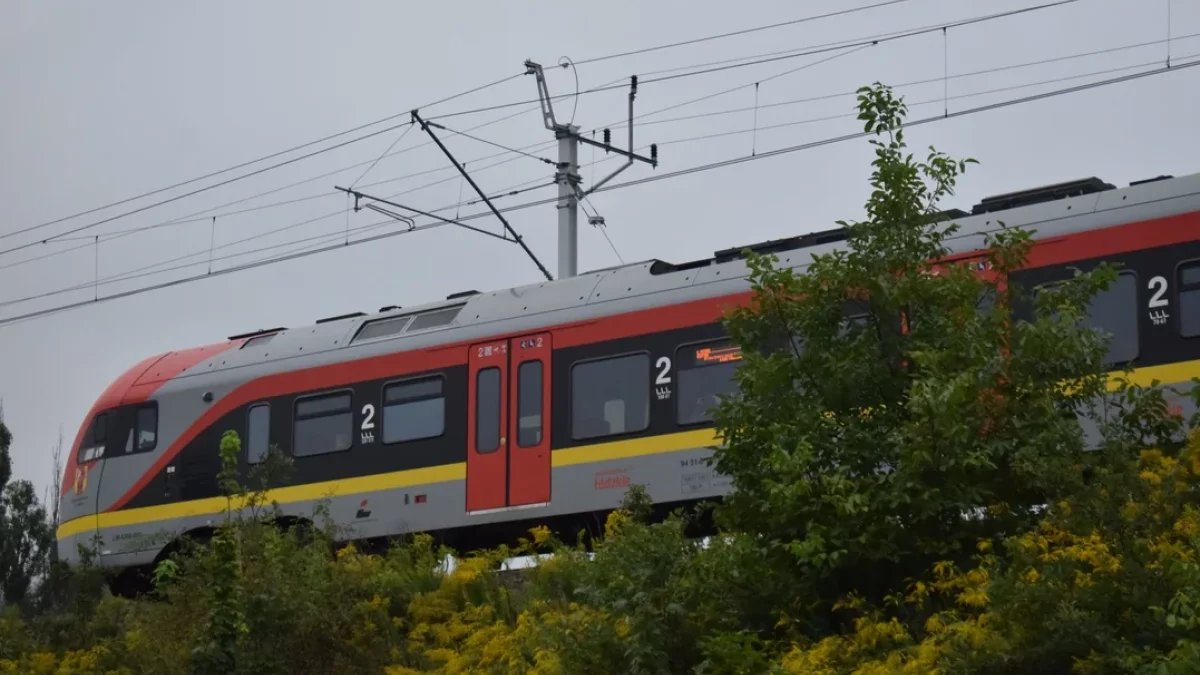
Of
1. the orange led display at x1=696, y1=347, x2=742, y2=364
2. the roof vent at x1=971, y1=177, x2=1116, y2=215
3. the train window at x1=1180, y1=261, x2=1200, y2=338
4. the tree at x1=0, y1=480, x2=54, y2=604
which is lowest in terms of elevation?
the tree at x1=0, y1=480, x2=54, y2=604

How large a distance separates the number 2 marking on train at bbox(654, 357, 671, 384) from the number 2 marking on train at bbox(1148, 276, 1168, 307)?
515 centimetres

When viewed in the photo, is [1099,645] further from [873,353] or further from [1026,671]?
[873,353]

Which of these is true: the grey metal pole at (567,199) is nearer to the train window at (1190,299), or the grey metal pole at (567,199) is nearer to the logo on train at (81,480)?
the logo on train at (81,480)

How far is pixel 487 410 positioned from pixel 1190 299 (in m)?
7.96

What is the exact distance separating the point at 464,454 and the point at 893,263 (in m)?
8.03

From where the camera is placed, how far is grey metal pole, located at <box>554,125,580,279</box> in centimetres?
2502

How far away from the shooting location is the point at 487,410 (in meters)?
19.9

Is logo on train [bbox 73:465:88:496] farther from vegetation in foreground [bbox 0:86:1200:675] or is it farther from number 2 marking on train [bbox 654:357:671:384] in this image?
vegetation in foreground [bbox 0:86:1200:675]

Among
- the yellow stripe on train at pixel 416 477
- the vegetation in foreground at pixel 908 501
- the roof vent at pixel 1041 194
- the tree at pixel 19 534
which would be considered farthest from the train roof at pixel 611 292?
the tree at pixel 19 534

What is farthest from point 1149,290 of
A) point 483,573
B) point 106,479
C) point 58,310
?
point 58,310

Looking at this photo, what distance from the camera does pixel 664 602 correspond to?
42.7ft

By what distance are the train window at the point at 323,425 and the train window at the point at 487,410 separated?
1.97 m

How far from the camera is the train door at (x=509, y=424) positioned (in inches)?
762

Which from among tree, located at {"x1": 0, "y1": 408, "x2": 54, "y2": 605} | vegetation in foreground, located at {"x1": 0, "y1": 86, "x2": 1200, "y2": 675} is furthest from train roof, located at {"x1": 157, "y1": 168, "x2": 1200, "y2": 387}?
tree, located at {"x1": 0, "y1": 408, "x2": 54, "y2": 605}
